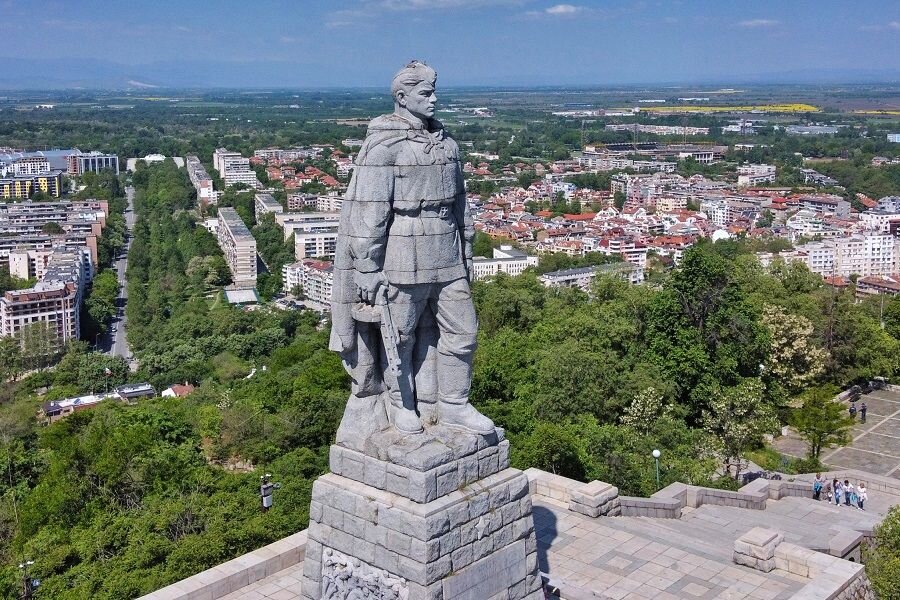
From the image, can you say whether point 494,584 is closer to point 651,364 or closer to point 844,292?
point 651,364

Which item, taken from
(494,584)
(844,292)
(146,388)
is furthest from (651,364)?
(146,388)

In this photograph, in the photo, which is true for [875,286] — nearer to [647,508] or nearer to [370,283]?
[647,508]

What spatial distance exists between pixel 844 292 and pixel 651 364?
12098 millimetres

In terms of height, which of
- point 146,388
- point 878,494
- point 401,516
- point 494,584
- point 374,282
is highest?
point 374,282

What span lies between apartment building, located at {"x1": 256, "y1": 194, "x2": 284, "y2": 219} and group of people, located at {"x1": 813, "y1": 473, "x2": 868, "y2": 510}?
97335 mm

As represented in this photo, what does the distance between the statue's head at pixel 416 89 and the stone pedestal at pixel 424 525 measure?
3.66 metres

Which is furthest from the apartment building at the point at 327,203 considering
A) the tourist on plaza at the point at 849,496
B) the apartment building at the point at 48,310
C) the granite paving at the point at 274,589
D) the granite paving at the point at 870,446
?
the granite paving at the point at 274,589

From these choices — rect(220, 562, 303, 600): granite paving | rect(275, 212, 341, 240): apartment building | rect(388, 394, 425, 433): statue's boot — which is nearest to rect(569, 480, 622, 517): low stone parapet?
rect(220, 562, 303, 600): granite paving

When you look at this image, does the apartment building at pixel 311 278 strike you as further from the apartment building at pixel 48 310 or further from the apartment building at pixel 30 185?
the apartment building at pixel 30 185

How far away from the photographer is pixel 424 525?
9.80 metres

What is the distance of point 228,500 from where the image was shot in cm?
1822

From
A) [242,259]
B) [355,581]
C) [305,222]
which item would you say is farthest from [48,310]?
[355,581]

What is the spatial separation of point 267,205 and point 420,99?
357 feet

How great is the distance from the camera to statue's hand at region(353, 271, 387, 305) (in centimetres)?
1043
